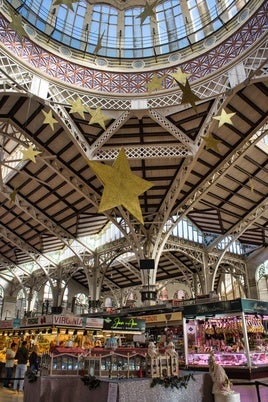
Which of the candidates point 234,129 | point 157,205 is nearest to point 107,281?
point 157,205

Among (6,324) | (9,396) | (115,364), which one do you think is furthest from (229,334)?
(6,324)

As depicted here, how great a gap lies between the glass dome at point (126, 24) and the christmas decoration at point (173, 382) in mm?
13269

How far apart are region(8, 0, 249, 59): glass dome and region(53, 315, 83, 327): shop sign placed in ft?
39.1

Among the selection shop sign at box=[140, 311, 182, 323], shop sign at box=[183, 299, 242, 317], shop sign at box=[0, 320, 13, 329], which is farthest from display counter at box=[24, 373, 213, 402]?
shop sign at box=[0, 320, 13, 329]

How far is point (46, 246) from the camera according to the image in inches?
1217

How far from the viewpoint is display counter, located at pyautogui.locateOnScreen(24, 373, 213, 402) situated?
5785 millimetres

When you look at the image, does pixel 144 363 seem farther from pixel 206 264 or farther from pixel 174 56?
pixel 206 264

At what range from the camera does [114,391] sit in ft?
18.8

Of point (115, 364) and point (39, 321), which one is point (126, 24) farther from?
point (115, 364)

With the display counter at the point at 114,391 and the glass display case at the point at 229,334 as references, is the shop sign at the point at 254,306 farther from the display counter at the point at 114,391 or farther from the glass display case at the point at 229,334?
the display counter at the point at 114,391

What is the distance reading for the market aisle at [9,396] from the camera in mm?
8994

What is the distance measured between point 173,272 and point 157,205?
16.2 meters

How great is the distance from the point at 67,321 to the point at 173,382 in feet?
30.7

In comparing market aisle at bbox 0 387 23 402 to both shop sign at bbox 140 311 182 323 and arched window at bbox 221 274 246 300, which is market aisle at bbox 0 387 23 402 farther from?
arched window at bbox 221 274 246 300
